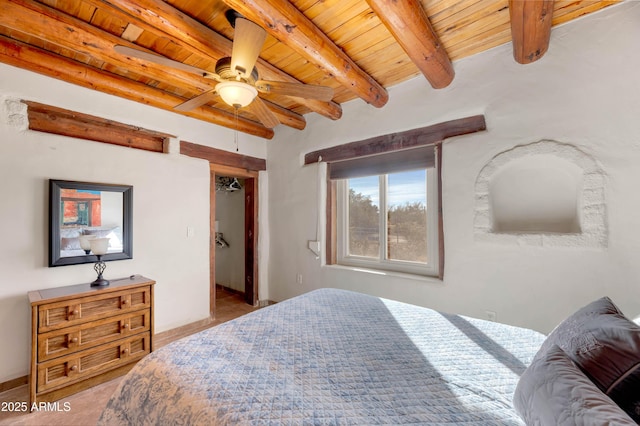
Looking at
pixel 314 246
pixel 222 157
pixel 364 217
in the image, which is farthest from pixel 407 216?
pixel 222 157

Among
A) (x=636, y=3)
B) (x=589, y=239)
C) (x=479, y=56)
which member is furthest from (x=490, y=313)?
(x=636, y=3)

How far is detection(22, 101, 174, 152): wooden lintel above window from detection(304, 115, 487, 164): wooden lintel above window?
1819mm

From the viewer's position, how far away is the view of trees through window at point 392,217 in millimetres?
2691

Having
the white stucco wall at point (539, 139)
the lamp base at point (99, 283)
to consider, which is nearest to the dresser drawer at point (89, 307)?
the lamp base at point (99, 283)

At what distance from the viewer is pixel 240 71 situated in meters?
1.58

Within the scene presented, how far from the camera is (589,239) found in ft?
5.76

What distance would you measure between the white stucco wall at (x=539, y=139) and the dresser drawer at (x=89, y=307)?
2140 millimetres

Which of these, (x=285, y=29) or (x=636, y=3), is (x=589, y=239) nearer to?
(x=636, y=3)

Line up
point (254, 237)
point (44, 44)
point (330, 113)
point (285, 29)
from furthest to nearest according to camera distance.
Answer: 1. point (254, 237)
2. point (330, 113)
3. point (44, 44)
4. point (285, 29)

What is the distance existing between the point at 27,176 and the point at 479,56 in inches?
150

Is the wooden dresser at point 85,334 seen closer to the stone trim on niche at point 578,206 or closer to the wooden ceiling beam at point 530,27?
the stone trim on niche at point 578,206

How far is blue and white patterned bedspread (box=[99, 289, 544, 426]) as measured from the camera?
2.66 feet

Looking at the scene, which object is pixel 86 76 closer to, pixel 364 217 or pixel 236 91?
pixel 236 91

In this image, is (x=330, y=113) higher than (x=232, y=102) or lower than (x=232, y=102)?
higher
